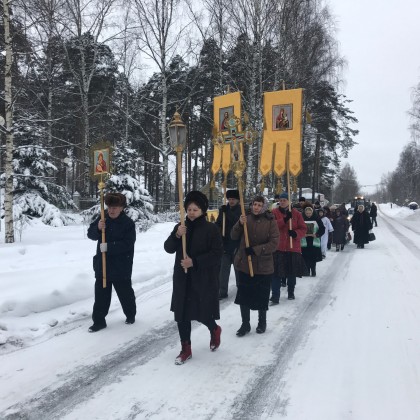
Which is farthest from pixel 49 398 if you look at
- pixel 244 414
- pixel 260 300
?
pixel 260 300

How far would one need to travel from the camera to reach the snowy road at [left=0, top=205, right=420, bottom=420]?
3174 millimetres

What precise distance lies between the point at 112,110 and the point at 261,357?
2379cm

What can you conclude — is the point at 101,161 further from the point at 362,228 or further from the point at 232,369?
the point at 362,228

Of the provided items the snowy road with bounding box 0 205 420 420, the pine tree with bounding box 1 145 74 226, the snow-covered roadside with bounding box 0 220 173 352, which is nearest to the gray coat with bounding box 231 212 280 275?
the snowy road with bounding box 0 205 420 420

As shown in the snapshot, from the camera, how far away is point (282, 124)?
987 centimetres

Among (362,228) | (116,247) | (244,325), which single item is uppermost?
(116,247)

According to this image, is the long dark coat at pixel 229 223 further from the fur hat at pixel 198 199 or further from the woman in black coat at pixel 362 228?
the woman in black coat at pixel 362 228

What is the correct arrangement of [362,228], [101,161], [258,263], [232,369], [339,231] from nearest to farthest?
1. [232,369]
2. [258,263]
3. [101,161]
4. [339,231]
5. [362,228]

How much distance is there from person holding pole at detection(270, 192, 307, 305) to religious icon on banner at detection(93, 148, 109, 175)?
2.98m

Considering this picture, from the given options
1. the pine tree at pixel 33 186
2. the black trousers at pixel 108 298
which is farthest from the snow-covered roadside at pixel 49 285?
the pine tree at pixel 33 186

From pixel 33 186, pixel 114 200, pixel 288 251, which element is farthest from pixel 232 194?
pixel 33 186

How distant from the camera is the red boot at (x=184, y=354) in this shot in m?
4.06

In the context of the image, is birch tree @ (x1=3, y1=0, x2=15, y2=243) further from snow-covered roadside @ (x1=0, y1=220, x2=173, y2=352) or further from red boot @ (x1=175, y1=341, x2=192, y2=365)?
red boot @ (x1=175, y1=341, x2=192, y2=365)

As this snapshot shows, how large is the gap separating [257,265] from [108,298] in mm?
2017
